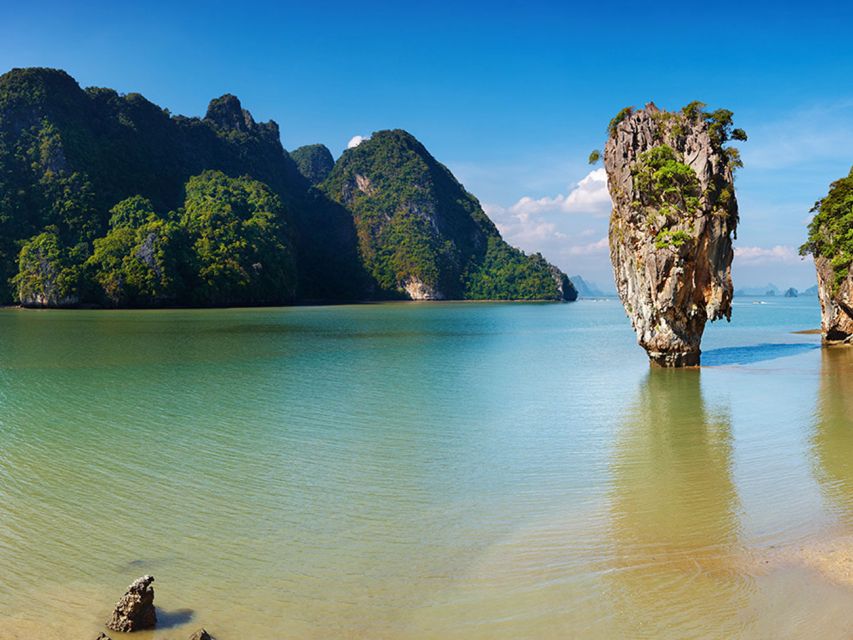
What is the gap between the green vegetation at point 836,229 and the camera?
2598 cm

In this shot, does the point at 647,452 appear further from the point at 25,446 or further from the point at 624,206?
the point at 624,206

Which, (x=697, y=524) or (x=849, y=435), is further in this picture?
(x=849, y=435)

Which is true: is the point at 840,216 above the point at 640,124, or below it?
below

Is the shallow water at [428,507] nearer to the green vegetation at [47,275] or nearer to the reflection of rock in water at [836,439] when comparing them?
the reflection of rock in water at [836,439]

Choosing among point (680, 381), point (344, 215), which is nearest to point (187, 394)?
point (680, 381)

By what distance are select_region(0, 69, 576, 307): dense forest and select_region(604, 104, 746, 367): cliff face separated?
6686cm

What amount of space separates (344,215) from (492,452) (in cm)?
14308

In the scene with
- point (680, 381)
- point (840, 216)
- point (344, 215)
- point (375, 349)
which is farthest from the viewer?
point (344, 215)

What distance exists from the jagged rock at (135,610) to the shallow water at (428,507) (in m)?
0.18

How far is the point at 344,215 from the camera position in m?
150

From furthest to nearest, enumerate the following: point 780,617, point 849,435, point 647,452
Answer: point 849,435
point 647,452
point 780,617

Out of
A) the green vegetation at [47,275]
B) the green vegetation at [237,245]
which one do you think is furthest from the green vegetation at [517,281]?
the green vegetation at [47,275]

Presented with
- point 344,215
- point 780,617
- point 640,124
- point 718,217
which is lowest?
point 780,617

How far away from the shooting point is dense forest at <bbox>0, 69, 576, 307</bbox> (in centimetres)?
7756
